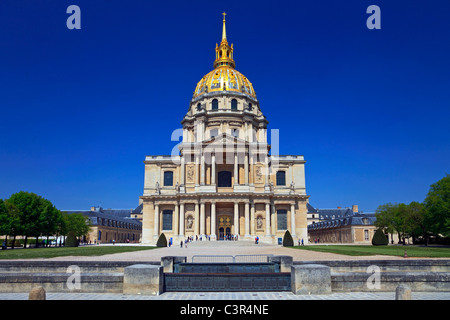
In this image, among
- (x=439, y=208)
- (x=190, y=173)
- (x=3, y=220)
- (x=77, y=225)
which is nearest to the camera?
(x=3, y=220)

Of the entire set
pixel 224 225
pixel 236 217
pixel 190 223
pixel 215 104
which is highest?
pixel 215 104

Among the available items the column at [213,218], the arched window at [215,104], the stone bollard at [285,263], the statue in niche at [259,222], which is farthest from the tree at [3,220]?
the arched window at [215,104]

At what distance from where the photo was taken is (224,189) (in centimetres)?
6356

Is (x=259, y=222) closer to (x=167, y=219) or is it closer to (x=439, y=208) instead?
(x=167, y=219)

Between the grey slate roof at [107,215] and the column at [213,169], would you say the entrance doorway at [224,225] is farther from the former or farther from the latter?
the grey slate roof at [107,215]

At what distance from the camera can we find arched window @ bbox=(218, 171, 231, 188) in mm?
66500

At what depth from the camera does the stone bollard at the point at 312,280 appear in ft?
35.3

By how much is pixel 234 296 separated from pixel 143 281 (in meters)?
2.72

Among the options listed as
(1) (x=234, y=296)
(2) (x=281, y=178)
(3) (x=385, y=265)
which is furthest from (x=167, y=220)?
(1) (x=234, y=296)

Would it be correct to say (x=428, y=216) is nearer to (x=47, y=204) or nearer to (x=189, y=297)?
(x=189, y=297)

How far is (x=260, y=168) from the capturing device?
64.4m

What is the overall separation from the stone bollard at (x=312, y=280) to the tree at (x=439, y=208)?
4163cm
